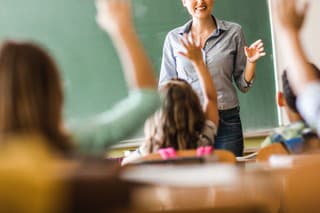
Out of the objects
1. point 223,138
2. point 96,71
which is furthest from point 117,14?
point 96,71

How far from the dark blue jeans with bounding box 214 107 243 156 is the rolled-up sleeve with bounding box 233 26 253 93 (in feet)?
0.38

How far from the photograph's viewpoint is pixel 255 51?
2551 mm

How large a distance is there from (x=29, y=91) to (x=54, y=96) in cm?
5

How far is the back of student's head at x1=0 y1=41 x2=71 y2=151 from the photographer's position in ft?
3.02

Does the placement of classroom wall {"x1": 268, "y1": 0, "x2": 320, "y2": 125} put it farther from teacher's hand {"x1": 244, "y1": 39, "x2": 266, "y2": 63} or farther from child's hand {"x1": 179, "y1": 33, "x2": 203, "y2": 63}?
child's hand {"x1": 179, "y1": 33, "x2": 203, "y2": 63}

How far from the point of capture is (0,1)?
267 cm

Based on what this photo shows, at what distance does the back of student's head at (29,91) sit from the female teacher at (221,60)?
4.42 ft

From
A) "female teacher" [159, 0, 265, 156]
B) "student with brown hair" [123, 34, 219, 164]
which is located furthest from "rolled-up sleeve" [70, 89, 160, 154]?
"female teacher" [159, 0, 265, 156]

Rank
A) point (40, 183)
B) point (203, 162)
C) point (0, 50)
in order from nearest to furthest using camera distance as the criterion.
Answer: point (40, 183) < point (0, 50) < point (203, 162)

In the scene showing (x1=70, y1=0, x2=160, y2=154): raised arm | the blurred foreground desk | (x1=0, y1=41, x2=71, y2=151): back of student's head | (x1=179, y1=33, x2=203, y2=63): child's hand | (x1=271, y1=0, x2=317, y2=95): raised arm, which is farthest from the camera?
(x1=179, y1=33, x2=203, y2=63): child's hand

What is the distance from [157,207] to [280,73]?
7.03ft

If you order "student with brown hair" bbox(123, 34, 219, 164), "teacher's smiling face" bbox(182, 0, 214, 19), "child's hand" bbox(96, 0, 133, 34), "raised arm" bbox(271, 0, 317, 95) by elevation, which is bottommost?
"student with brown hair" bbox(123, 34, 219, 164)

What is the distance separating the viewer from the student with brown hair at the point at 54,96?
0.92 m

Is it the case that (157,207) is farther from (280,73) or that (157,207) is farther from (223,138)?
(280,73)
